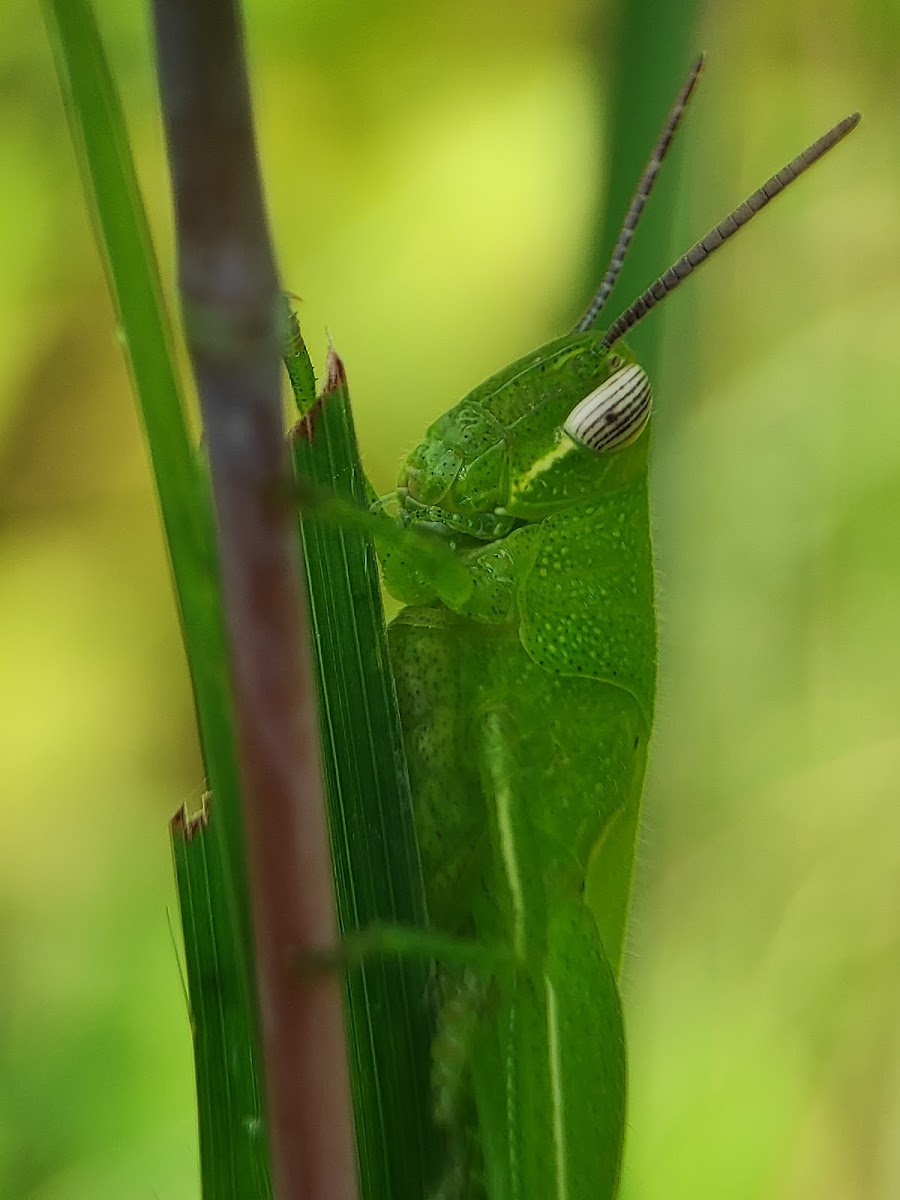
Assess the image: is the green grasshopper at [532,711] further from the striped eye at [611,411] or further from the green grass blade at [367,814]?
the green grass blade at [367,814]

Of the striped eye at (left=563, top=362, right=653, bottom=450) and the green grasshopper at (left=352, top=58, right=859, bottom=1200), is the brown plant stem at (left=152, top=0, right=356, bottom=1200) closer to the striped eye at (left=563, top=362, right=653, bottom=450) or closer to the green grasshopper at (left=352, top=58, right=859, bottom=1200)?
the green grasshopper at (left=352, top=58, right=859, bottom=1200)

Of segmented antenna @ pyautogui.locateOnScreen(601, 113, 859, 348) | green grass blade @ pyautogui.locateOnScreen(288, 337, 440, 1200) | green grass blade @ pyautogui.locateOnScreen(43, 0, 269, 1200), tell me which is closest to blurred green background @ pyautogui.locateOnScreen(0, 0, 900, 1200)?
segmented antenna @ pyautogui.locateOnScreen(601, 113, 859, 348)

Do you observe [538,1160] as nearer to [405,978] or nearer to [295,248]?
[405,978]

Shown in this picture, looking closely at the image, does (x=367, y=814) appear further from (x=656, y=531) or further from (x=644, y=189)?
(x=656, y=531)

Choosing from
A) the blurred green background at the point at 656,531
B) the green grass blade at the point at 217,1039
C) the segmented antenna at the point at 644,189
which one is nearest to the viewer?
the green grass blade at the point at 217,1039

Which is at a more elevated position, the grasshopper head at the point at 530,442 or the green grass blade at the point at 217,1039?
the grasshopper head at the point at 530,442

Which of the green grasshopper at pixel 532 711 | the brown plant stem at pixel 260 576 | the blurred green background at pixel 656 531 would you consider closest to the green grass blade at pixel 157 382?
the brown plant stem at pixel 260 576

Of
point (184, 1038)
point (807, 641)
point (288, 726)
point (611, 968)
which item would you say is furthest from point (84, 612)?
point (288, 726)

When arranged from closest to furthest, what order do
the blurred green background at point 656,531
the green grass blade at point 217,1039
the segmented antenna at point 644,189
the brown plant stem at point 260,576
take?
the brown plant stem at point 260,576
the green grass blade at point 217,1039
the segmented antenna at point 644,189
the blurred green background at point 656,531
